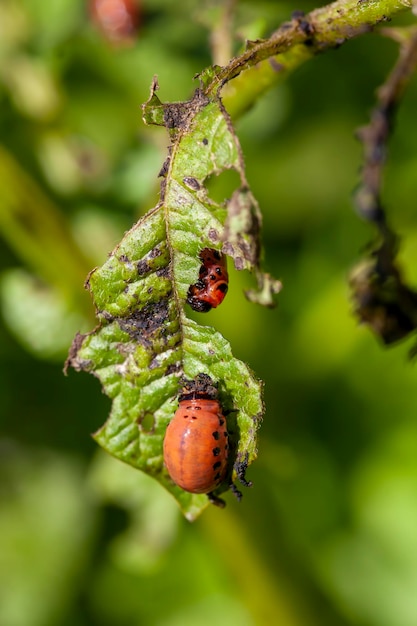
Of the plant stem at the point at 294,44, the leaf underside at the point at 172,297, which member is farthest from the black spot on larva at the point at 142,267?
the plant stem at the point at 294,44

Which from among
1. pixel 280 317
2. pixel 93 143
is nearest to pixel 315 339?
pixel 280 317

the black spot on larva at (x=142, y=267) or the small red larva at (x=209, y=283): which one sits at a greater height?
the small red larva at (x=209, y=283)

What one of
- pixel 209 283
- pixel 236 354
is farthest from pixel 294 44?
pixel 236 354

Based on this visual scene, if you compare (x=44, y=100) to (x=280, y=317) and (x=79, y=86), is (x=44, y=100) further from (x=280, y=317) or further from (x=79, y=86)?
(x=280, y=317)

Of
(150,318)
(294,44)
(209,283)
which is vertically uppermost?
(294,44)

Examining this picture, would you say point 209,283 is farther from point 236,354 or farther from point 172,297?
point 236,354

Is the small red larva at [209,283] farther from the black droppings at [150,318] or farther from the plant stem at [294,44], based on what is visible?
the plant stem at [294,44]
